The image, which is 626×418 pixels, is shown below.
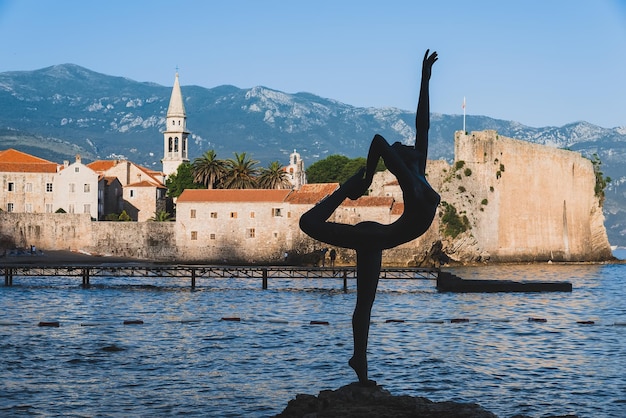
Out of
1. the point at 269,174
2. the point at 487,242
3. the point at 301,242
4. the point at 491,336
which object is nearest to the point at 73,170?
the point at 269,174

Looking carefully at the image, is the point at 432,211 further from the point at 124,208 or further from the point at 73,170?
the point at 124,208

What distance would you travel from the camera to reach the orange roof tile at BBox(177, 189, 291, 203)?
79938 mm

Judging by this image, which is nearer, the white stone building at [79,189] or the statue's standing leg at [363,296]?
the statue's standing leg at [363,296]

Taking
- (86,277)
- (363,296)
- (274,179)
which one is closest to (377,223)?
(363,296)

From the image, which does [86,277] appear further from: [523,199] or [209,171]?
[523,199]

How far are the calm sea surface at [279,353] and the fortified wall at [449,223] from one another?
30.6 meters

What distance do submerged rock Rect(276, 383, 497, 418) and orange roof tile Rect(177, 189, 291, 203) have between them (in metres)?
64.8

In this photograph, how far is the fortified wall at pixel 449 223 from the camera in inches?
3135

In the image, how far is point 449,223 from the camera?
8819 centimetres

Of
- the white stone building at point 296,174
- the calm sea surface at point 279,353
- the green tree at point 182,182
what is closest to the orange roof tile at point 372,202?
the green tree at point 182,182

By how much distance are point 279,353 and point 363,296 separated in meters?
11.9

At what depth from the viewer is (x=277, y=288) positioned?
56.2 m

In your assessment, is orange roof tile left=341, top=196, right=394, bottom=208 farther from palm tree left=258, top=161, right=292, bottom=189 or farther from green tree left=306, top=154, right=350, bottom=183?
green tree left=306, top=154, right=350, bottom=183

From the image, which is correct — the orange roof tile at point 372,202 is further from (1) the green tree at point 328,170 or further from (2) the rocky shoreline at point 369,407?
(2) the rocky shoreline at point 369,407
